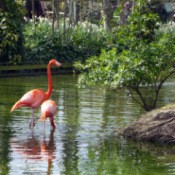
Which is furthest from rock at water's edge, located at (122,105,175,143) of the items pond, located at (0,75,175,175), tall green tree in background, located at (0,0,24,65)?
tall green tree in background, located at (0,0,24,65)

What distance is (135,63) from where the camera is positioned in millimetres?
13305

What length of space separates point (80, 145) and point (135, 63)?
1.94 metres

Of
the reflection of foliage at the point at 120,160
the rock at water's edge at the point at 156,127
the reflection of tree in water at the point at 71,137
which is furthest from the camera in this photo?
the rock at water's edge at the point at 156,127

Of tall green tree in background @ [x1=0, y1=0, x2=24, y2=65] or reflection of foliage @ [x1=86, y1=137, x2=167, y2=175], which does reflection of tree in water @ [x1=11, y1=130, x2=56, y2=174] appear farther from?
tall green tree in background @ [x1=0, y1=0, x2=24, y2=65]

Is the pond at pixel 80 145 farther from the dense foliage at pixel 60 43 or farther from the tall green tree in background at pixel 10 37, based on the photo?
the dense foliage at pixel 60 43

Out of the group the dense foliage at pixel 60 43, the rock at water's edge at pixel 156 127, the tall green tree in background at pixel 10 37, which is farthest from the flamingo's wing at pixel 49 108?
the dense foliage at pixel 60 43

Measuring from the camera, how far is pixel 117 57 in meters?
13.4

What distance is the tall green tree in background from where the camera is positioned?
25453mm

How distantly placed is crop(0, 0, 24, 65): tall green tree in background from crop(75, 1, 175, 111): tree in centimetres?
1142

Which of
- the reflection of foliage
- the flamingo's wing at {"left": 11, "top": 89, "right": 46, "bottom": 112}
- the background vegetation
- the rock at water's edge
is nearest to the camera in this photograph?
the reflection of foliage

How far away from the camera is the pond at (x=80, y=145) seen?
34.7 ft

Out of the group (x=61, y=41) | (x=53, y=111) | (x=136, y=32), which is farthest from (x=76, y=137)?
(x=61, y=41)

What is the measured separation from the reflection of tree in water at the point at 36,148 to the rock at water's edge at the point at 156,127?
136 cm

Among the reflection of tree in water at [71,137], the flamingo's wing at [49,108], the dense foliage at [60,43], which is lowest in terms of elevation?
the reflection of tree in water at [71,137]
